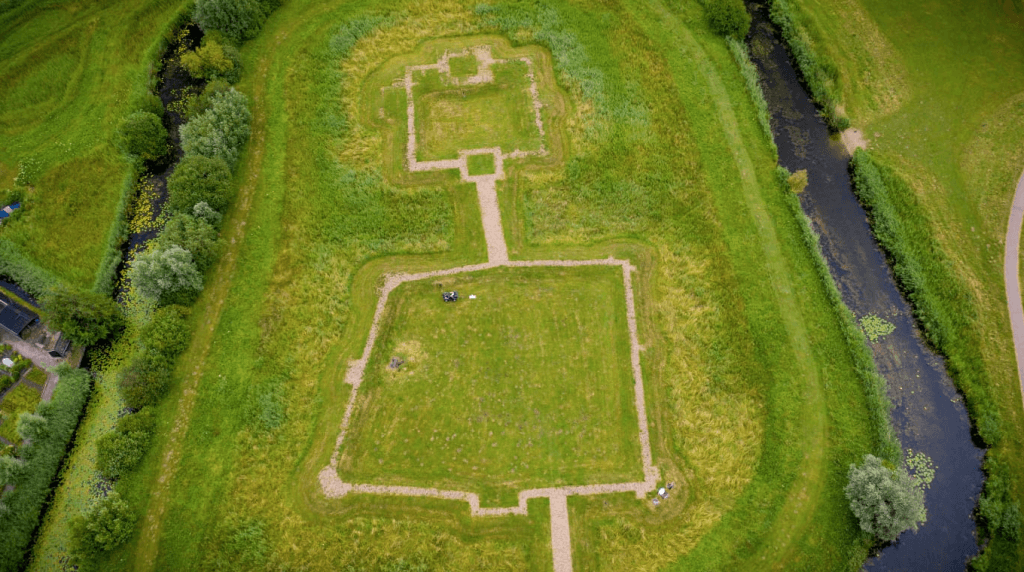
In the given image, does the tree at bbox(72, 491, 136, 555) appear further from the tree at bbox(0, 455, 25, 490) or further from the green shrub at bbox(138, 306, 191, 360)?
the green shrub at bbox(138, 306, 191, 360)

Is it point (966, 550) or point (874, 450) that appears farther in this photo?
point (874, 450)

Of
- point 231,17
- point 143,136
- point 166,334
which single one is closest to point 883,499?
point 166,334

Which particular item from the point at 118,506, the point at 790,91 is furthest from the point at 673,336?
the point at 118,506

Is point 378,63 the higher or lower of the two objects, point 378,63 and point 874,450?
the higher

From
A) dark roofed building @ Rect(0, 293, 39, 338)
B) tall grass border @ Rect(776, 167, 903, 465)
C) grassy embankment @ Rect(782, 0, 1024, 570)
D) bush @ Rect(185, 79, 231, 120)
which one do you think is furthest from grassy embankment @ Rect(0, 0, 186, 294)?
grassy embankment @ Rect(782, 0, 1024, 570)

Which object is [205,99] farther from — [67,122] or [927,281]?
[927,281]

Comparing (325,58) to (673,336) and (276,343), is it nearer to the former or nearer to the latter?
(276,343)

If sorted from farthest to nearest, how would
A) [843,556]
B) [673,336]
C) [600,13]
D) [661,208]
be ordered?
1. [600,13]
2. [661,208]
3. [673,336]
4. [843,556]
